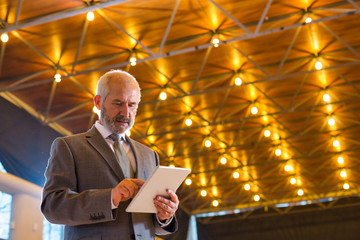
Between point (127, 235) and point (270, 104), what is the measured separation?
13.4 metres

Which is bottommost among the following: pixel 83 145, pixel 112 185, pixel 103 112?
pixel 112 185

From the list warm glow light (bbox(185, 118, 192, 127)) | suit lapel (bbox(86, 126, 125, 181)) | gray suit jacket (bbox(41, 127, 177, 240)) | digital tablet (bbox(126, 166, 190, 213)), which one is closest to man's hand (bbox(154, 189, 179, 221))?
digital tablet (bbox(126, 166, 190, 213))

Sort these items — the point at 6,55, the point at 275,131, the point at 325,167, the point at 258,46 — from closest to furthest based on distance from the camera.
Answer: the point at 6,55
the point at 258,46
the point at 275,131
the point at 325,167

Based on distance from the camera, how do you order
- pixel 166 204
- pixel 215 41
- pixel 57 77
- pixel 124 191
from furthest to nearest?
1. pixel 57 77
2. pixel 215 41
3. pixel 166 204
4. pixel 124 191

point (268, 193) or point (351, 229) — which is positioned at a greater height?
point (268, 193)

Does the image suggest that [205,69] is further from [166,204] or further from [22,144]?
[166,204]

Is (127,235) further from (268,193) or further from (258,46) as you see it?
(268,193)

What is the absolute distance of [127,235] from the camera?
269 cm

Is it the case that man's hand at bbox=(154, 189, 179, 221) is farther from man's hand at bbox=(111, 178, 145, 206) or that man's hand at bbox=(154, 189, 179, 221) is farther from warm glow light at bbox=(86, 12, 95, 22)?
warm glow light at bbox=(86, 12, 95, 22)

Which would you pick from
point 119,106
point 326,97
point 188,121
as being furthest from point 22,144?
point 119,106

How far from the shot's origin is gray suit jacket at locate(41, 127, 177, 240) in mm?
2574

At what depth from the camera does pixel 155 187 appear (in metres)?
2.62

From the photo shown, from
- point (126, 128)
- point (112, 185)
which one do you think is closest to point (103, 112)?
point (126, 128)

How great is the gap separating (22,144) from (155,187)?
32.9ft
